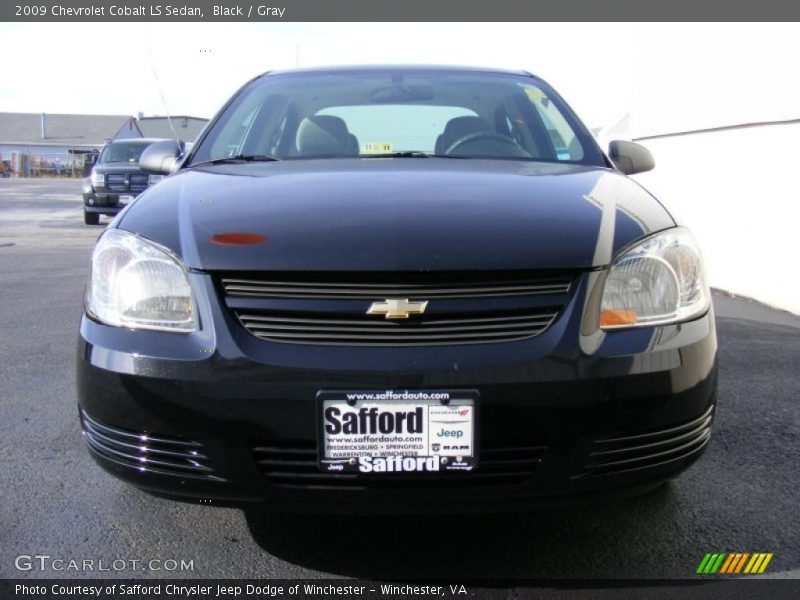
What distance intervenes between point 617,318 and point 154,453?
119 cm

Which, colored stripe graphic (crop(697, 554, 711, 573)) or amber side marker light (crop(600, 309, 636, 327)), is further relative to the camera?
colored stripe graphic (crop(697, 554, 711, 573))

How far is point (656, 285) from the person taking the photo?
2.05 meters

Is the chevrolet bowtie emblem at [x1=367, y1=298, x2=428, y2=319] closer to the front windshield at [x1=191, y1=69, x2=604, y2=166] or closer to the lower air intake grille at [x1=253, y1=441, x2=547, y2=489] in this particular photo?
the lower air intake grille at [x1=253, y1=441, x2=547, y2=489]

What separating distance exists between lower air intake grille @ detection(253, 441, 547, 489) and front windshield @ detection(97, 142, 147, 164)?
47.5 feet

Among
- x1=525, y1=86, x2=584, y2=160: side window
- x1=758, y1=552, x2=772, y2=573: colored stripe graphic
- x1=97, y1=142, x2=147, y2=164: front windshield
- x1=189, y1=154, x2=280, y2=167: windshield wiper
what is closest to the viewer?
x1=758, y1=552, x2=772, y2=573: colored stripe graphic

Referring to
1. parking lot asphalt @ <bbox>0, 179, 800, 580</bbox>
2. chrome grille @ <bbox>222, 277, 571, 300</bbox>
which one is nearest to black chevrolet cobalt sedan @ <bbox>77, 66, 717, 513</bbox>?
chrome grille @ <bbox>222, 277, 571, 300</bbox>

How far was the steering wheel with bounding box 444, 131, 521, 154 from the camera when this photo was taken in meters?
3.11

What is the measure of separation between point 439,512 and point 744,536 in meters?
1.05

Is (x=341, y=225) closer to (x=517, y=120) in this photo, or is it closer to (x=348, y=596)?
(x=348, y=596)

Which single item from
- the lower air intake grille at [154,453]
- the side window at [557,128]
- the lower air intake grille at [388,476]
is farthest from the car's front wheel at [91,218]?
the lower air intake grille at [388,476]

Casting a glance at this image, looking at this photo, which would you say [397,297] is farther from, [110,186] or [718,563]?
[110,186]

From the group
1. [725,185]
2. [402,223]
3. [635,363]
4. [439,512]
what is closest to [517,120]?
[402,223]

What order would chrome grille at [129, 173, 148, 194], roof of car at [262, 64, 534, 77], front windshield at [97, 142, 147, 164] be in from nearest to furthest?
roof of car at [262, 64, 534, 77] → chrome grille at [129, 173, 148, 194] → front windshield at [97, 142, 147, 164]

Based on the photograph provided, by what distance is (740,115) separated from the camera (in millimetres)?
6938
